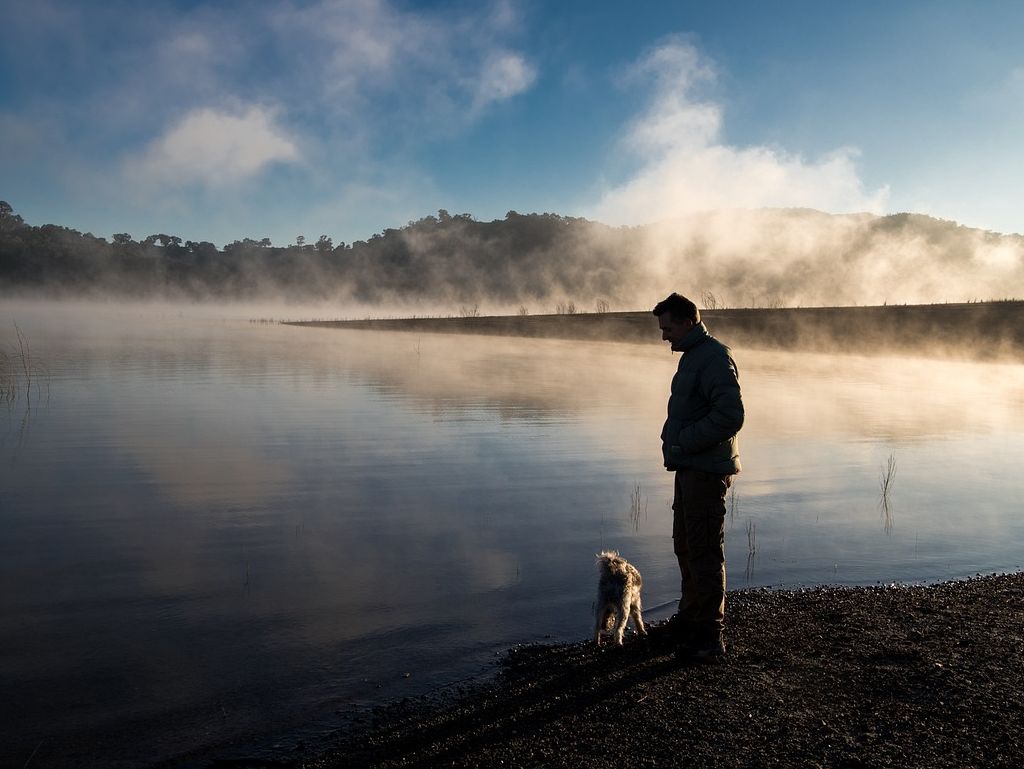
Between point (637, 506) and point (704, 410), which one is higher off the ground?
point (704, 410)

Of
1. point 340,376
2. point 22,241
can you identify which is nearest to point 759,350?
point 340,376

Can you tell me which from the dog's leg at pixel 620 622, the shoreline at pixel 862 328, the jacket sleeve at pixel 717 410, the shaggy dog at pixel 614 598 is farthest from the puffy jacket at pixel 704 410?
the shoreline at pixel 862 328

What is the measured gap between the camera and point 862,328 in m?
42.8

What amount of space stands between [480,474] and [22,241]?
551 ft

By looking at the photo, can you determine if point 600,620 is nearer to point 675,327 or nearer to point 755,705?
point 755,705

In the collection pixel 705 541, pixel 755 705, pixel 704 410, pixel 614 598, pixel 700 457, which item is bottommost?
pixel 755 705

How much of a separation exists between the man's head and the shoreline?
3678cm

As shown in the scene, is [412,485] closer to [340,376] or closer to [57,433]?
[57,433]

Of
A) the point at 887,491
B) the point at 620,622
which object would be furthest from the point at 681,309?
the point at 887,491

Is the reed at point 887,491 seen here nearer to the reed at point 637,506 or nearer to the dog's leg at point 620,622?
the reed at point 637,506

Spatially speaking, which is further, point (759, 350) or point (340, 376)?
point (759, 350)

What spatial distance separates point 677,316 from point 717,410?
813 mm

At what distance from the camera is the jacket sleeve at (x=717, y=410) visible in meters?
5.67

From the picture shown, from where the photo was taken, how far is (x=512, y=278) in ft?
382
